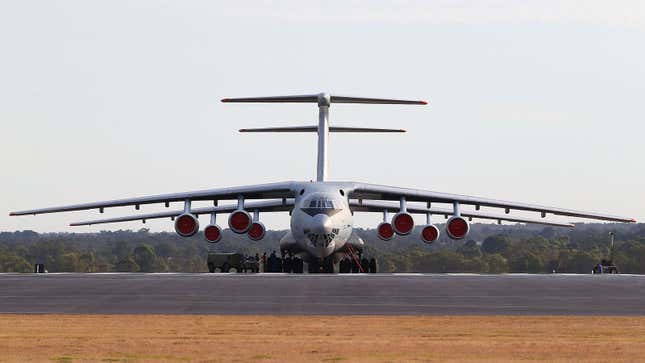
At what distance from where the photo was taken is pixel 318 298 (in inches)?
1015

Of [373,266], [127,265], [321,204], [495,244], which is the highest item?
[495,244]

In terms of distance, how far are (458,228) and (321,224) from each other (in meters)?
6.09

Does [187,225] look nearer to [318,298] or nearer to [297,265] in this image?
[297,265]

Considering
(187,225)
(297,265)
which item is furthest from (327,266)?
(187,225)

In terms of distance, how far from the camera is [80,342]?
54.6ft

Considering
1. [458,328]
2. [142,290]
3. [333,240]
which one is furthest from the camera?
[333,240]

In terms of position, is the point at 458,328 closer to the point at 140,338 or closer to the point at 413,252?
the point at 140,338

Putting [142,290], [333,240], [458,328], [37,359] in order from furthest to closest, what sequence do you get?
[333,240]
[142,290]
[458,328]
[37,359]

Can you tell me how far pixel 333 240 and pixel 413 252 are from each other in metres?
64.1

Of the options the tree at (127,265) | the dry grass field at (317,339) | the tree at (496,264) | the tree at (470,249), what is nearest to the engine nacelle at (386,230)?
the dry grass field at (317,339)

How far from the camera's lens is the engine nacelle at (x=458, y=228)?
47.5 m

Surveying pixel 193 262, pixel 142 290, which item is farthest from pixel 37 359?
pixel 193 262

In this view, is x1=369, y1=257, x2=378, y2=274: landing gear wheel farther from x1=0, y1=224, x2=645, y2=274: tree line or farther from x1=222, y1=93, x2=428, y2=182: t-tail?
x1=0, y1=224, x2=645, y2=274: tree line

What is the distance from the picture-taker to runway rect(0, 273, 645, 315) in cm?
2242
